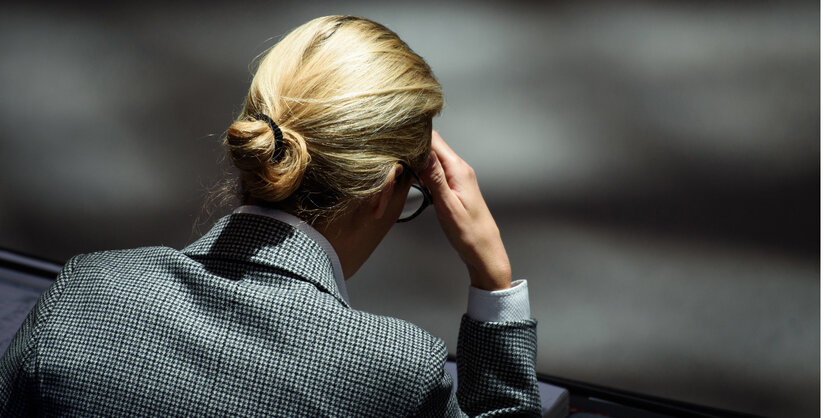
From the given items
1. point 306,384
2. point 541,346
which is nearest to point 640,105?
point 541,346

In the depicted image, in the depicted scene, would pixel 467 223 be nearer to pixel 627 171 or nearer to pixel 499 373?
pixel 499 373

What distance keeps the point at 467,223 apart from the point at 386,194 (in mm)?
167

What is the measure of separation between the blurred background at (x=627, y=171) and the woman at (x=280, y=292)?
0.66 feet

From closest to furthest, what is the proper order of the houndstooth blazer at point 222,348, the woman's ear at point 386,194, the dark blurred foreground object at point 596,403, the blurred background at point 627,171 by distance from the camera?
1. the houndstooth blazer at point 222,348
2. the woman's ear at point 386,194
3. the blurred background at point 627,171
4. the dark blurred foreground object at point 596,403

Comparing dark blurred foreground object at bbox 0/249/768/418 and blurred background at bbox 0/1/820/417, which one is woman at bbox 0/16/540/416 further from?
dark blurred foreground object at bbox 0/249/768/418

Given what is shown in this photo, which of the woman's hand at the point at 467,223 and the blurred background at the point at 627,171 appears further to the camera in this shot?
the blurred background at the point at 627,171

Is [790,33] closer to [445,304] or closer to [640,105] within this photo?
[640,105]

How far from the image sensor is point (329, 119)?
0.64 meters

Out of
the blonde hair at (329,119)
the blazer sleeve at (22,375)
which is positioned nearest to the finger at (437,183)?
the blonde hair at (329,119)

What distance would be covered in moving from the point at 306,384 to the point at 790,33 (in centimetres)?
78

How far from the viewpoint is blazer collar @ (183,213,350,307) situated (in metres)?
0.64

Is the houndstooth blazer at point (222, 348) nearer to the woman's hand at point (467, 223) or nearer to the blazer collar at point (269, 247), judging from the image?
the blazer collar at point (269, 247)

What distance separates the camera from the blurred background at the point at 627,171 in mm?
999

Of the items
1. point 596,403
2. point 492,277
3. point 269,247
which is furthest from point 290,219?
point 596,403
